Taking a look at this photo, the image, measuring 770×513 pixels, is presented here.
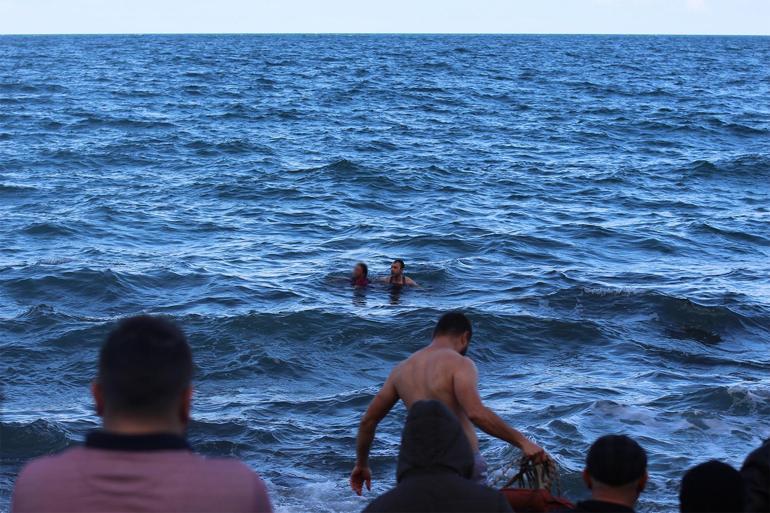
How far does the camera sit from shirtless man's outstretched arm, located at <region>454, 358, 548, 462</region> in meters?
5.54

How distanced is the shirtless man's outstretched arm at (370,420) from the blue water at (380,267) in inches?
82.8

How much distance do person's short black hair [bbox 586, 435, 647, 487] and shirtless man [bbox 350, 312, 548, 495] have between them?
56.4 inches

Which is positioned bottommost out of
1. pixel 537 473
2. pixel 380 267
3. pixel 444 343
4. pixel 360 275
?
pixel 380 267

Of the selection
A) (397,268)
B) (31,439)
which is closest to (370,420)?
(31,439)

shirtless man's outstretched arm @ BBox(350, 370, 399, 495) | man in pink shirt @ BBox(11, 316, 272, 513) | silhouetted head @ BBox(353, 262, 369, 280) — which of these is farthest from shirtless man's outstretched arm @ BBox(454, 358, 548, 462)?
silhouetted head @ BBox(353, 262, 369, 280)

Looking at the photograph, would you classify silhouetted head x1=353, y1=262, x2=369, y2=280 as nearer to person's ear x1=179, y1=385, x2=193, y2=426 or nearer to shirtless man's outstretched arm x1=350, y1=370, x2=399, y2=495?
shirtless man's outstretched arm x1=350, y1=370, x2=399, y2=495

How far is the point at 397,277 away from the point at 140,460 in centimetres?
1249

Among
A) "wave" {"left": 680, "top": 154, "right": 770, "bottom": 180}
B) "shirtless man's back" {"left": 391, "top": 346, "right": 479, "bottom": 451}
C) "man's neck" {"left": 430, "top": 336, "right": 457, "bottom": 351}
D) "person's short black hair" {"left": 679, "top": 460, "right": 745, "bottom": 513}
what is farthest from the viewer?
"wave" {"left": 680, "top": 154, "right": 770, "bottom": 180}

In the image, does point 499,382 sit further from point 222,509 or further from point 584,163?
point 584,163

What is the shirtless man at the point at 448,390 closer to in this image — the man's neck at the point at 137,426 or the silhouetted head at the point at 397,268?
the man's neck at the point at 137,426

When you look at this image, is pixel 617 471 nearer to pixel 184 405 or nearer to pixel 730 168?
pixel 184 405

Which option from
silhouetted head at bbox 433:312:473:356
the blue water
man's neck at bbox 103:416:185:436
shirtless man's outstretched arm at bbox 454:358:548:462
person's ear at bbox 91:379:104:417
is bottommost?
the blue water

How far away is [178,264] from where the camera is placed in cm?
1670

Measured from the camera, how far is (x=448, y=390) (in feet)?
18.7
